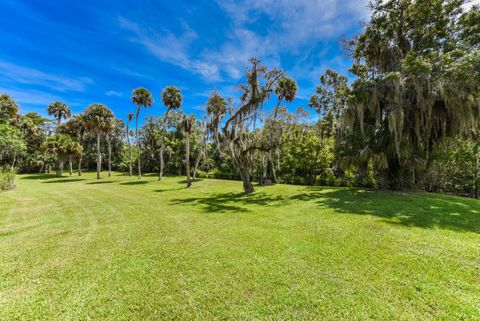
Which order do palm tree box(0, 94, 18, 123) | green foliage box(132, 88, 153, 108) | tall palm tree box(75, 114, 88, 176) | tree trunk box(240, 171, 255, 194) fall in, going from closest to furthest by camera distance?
1. tree trunk box(240, 171, 255, 194)
2. palm tree box(0, 94, 18, 123)
3. green foliage box(132, 88, 153, 108)
4. tall palm tree box(75, 114, 88, 176)

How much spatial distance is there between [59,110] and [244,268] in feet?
131

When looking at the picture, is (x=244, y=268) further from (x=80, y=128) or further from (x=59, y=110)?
(x=59, y=110)

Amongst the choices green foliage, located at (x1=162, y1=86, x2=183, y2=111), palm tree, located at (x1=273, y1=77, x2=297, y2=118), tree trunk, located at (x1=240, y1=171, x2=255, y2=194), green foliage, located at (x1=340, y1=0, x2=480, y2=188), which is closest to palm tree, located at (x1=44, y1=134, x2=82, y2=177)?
green foliage, located at (x1=162, y1=86, x2=183, y2=111)

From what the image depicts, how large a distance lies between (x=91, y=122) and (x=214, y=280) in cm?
2515

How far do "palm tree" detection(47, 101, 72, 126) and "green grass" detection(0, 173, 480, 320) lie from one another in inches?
1294

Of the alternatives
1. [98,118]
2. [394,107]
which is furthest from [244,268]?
[98,118]

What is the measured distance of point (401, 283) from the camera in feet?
9.25

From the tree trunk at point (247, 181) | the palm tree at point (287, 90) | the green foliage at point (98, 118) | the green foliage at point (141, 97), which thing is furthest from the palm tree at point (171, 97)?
the tree trunk at point (247, 181)

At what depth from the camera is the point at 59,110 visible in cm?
3036

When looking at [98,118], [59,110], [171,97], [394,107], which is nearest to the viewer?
[394,107]

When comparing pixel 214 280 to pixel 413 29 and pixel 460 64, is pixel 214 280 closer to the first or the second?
pixel 460 64

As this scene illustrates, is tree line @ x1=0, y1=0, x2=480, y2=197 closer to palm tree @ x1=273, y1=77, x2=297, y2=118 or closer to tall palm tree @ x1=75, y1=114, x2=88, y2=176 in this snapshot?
palm tree @ x1=273, y1=77, x2=297, y2=118

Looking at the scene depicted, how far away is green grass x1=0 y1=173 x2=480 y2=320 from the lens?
2.38 metres

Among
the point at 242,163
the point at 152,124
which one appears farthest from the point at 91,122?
the point at 242,163
